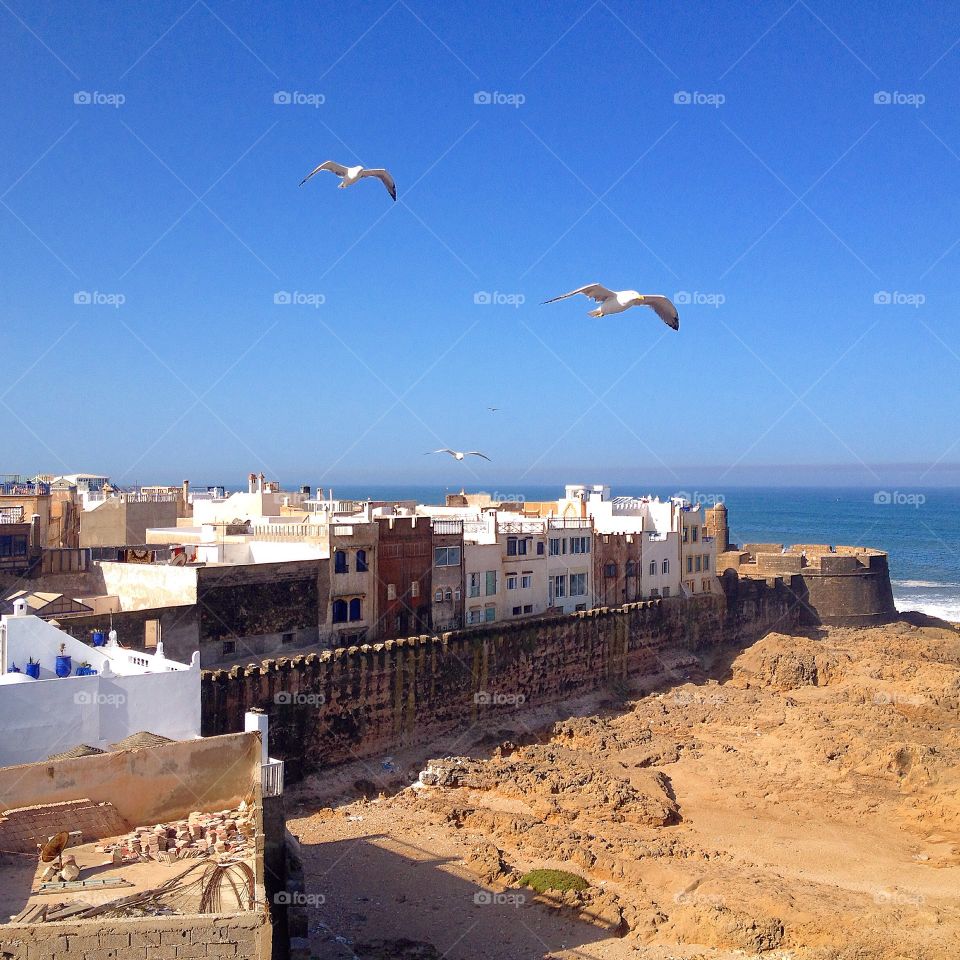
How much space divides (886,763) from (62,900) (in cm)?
2793

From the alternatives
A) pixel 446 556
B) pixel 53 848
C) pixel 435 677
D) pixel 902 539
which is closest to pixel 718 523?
pixel 446 556

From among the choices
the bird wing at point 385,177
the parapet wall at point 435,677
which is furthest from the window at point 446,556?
the bird wing at point 385,177

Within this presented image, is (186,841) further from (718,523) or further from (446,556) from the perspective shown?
(718,523)

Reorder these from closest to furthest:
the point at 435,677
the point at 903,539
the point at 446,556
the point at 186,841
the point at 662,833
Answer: the point at 186,841 → the point at 662,833 → the point at 435,677 → the point at 446,556 → the point at 903,539

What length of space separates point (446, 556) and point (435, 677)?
21.2 feet

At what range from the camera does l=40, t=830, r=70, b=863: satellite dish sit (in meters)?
16.2

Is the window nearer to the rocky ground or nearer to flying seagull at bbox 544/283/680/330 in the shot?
the rocky ground

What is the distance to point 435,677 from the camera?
38.2 meters

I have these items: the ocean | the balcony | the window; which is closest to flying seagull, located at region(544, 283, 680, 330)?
the balcony

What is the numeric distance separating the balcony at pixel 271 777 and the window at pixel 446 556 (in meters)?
22.5

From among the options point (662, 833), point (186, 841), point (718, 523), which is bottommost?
point (662, 833)

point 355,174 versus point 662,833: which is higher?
point 355,174

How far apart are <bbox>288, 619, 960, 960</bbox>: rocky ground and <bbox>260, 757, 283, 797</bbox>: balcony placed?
10.8 feet

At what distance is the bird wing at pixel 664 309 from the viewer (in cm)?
2245
